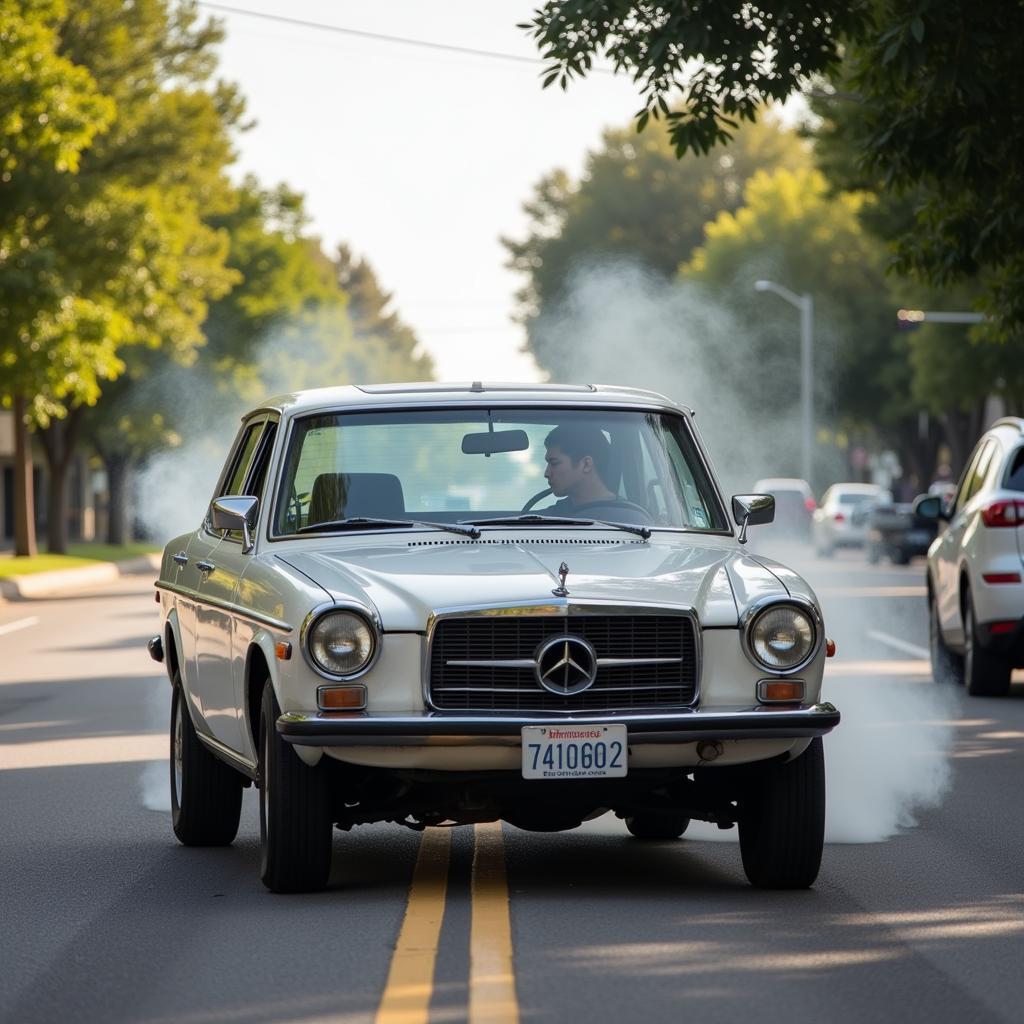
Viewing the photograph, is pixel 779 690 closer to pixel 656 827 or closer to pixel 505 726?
pixel 505 726

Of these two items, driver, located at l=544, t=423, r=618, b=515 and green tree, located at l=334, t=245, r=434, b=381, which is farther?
green tree, located at l=334, t=245, r=434, b=381

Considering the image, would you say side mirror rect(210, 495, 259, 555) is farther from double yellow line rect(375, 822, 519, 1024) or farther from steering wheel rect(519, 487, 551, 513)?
double yellow line rect(375, 822, 519, 1024)

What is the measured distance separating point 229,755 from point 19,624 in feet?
64.5

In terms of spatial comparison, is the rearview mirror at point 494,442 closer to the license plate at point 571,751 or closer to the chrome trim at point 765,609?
the chrome trim at point 765,609

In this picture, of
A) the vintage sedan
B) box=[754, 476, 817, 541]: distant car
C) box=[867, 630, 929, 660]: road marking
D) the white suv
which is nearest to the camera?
the vintage sedan

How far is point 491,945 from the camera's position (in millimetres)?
6988

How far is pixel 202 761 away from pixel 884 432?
257 ft

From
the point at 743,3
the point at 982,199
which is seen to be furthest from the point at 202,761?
the point at 982,199

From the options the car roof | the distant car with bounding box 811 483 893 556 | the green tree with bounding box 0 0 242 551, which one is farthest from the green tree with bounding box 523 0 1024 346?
the distant car with bounding box 811 483 893 556

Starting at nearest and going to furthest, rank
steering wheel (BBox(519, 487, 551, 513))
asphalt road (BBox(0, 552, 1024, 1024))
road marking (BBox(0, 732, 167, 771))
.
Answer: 1. asphalt road (BBox(0, 552, 1024, 1024))
2. steering wheel (BBox(519, 487, 551, 513))
3. road marking (BBox(0, 732, 167, 771))

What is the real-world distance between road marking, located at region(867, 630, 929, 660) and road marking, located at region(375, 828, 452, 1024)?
1236 centimetres

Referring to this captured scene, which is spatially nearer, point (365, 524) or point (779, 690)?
point (779, 690)

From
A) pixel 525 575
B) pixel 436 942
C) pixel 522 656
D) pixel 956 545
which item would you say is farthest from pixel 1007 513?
pixel 436 942

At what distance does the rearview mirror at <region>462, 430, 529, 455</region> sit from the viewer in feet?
28.9
